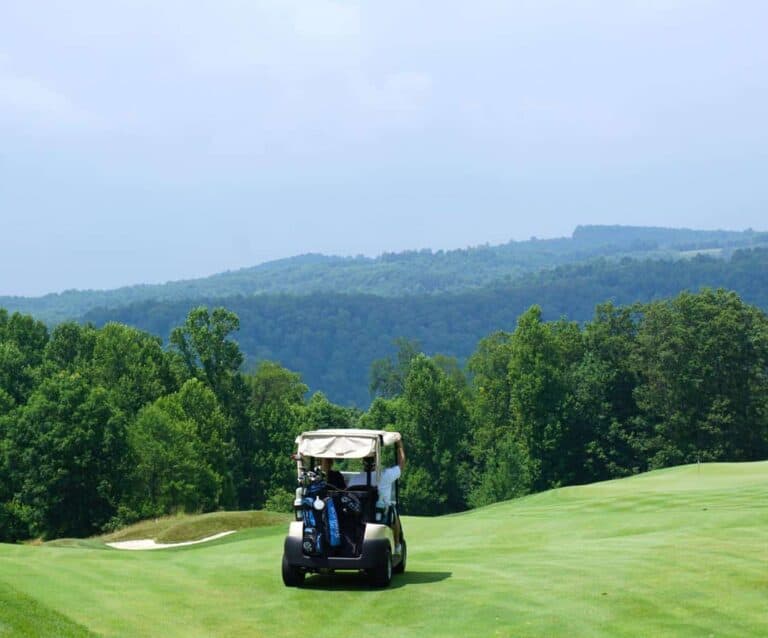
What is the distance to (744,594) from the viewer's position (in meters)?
20.7

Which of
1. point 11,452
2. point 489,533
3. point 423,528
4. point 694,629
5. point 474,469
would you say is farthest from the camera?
point 474,469

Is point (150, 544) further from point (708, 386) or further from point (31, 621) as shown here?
point (708, 386)

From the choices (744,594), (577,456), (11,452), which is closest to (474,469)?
(577,456)

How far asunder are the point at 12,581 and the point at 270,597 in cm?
451

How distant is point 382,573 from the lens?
2114cm

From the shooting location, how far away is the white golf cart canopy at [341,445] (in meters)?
21.2

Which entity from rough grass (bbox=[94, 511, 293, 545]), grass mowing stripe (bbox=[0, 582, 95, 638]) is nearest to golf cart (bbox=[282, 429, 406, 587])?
grass mowing stripe (bbox=[0, 582, 95, 638])

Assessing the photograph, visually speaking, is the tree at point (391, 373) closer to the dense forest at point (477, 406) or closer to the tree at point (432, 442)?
the dense forest at point (477, 406)

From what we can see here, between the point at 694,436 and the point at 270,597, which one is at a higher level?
the point at 270,597

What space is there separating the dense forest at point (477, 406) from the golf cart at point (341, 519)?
180ft

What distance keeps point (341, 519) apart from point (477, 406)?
262 ft

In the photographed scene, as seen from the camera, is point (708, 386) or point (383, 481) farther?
point (708, 386)

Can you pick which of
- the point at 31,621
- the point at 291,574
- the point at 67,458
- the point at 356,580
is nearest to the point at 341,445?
the point at 291,574

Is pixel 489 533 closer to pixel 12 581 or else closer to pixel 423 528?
pixel 423 528
